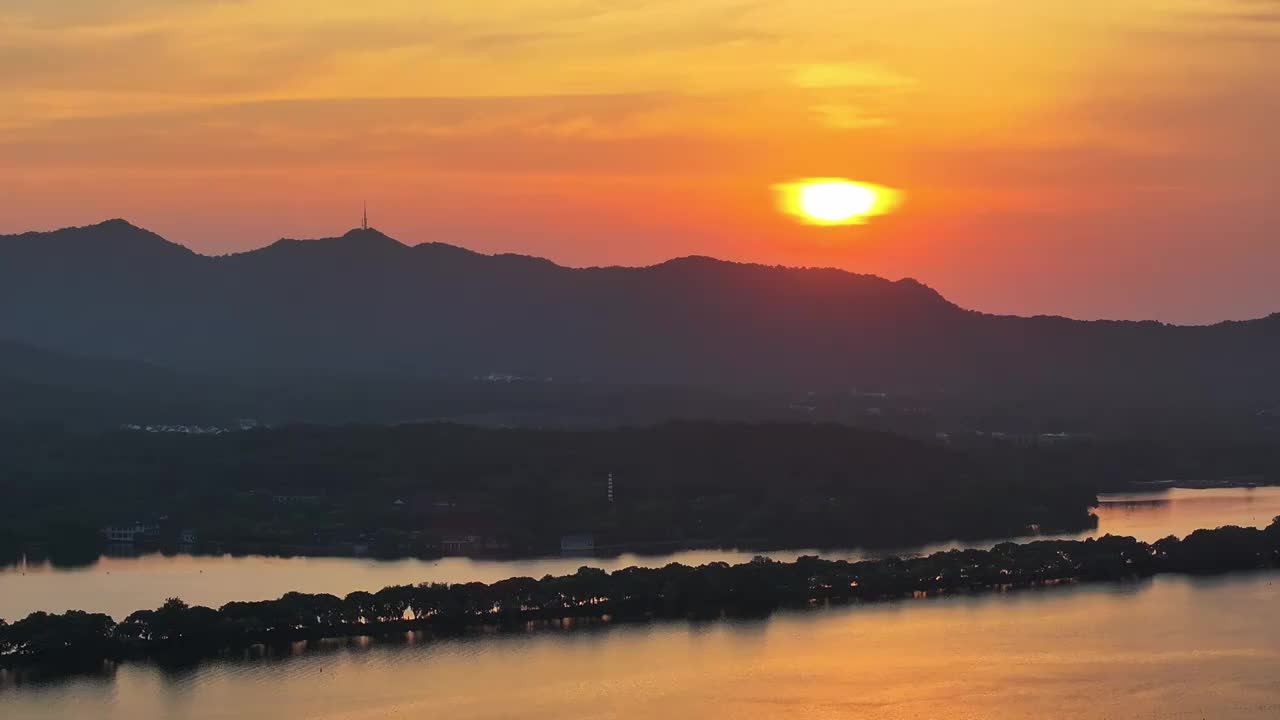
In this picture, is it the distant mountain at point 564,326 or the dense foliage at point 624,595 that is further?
the distant mountain at point 564,326

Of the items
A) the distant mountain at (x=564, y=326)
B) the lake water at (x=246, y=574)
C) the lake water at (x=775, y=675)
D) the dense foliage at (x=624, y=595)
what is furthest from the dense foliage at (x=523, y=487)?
the distant mountain at (x=564, y=326)

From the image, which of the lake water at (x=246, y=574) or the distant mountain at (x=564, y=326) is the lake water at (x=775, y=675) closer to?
the lake water at (x=246, y=574)

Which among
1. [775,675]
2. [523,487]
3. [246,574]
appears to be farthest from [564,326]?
[775,675]

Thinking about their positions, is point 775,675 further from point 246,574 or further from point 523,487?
point 523,487

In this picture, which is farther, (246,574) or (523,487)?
(523,487)

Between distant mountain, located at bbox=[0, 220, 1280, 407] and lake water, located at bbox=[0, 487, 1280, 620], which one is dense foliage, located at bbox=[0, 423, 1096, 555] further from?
distant mountain, located at bbox=[0, 220, 1280, 407]

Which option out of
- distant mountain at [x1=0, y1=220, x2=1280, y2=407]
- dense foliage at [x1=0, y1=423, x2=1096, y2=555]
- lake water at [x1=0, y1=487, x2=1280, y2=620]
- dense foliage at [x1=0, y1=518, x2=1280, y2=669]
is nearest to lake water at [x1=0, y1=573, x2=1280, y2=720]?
dense foliage at [x1=0, y1=518, x2=1280, y2=669]
